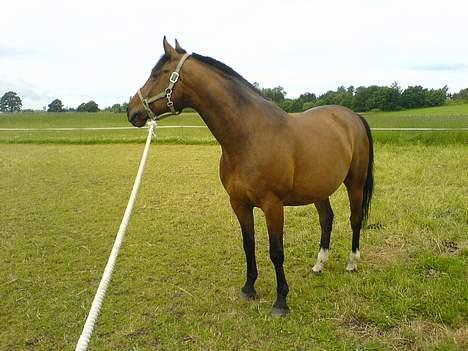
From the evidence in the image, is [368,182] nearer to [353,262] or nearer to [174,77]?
[353,262]

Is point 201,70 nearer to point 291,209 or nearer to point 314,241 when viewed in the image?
point 314,241

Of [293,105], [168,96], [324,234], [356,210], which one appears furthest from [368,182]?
[293,105]

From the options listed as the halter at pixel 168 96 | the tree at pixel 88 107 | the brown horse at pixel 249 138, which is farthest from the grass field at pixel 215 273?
the tree at pixel 88 107

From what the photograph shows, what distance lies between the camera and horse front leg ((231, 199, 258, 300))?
341cm

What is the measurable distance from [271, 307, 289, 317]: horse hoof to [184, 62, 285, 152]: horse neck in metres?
1.39

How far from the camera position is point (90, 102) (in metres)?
55.6

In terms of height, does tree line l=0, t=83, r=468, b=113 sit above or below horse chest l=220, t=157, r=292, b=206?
above

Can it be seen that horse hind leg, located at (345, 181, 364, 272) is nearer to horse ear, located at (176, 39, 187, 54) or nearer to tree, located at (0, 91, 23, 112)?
horse ear, located at (176, 39, 187, 54)

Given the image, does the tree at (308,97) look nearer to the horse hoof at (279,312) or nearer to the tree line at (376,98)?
the tree line at (376,98)

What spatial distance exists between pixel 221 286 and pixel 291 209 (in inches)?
115

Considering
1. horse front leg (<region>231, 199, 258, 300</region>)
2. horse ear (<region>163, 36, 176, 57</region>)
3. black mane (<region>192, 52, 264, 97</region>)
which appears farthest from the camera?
horse front leg (<region>231, 199, 258, 300</region>)

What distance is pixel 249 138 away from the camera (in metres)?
3.07

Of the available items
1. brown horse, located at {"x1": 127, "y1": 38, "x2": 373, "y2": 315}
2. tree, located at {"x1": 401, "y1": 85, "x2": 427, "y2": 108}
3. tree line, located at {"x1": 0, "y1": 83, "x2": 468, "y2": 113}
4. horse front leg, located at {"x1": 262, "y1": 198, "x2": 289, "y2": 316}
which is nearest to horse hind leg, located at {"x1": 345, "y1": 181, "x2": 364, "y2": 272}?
brown horse, located at {"x1": 127, "y1": 38, "x2": 373, "y2": 315}

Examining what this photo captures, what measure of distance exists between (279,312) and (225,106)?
1736 mm
